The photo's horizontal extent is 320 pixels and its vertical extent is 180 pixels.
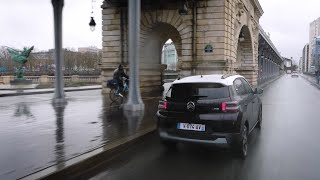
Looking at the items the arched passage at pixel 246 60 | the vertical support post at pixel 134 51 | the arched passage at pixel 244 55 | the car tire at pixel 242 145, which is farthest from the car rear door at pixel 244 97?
the arched passage at pixel 244 55

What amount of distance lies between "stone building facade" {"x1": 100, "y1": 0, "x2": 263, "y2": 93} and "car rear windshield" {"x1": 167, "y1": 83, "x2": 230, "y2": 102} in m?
13.9

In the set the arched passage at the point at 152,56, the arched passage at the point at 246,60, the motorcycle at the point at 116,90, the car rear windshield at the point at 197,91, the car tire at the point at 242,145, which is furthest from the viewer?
the arched passage at the point at 246,60

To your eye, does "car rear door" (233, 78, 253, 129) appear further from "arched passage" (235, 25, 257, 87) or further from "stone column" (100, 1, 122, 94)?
"arched passage" (235, 25, 257, 87)

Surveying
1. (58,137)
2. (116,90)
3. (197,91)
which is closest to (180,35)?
(116,90)

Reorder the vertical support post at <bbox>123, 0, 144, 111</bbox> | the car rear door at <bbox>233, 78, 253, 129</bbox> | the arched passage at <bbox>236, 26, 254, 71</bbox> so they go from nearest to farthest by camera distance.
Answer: the car rear door at <bbox>233, 78, 253, 129</bbox>, the vertical support post at <bbox>123, 0, 144, 111</bbox>, the arched passage at <bbox>236, 26, 254, 71</bbox>

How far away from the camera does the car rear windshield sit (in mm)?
6465

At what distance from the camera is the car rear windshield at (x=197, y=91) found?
6465 mm

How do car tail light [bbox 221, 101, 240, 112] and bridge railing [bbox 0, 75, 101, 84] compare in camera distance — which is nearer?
car tail light [bbox 221, 101, 240, 112]

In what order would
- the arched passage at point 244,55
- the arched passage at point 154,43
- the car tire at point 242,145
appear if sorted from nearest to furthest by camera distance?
the car tire at point 242,145 < the arched passage at point 154,43 < the arched passage at point 244,55

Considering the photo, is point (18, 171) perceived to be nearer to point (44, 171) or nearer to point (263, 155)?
point (44, 171)

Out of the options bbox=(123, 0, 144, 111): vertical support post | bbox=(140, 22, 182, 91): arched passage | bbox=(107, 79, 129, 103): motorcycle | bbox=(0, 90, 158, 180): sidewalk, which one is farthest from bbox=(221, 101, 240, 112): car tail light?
bbox=(140, 22, 182, 91): arched passage

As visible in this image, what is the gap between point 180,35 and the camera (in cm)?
2173

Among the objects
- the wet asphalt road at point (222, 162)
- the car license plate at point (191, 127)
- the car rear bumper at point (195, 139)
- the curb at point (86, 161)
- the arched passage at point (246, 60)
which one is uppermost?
the arched passage at point (246, 60)

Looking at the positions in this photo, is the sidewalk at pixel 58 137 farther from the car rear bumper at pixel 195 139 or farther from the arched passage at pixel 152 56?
the arched passage at pixel 152 56
